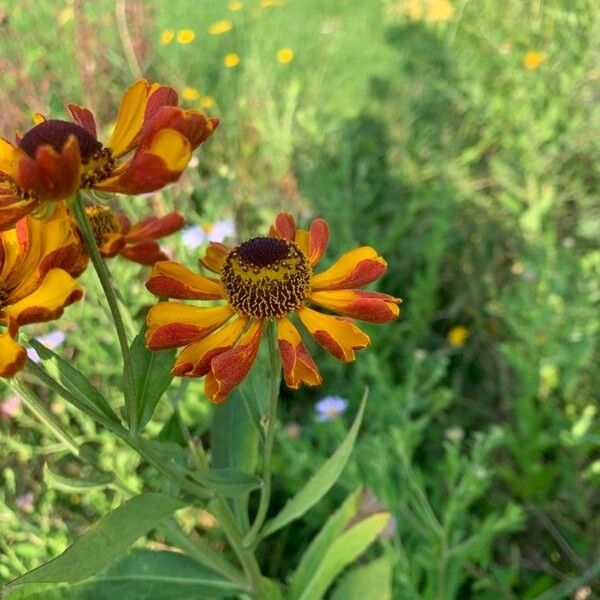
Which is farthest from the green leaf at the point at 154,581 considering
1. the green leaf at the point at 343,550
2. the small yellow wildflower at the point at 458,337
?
the small yellow wildflower at the point at 458,337

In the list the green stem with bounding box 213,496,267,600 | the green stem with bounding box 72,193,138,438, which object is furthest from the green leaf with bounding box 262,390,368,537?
the green stem with bounding box 72,193,138,438

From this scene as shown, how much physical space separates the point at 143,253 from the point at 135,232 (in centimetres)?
3

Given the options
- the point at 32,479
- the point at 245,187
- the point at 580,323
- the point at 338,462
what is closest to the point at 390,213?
the point at 245,187

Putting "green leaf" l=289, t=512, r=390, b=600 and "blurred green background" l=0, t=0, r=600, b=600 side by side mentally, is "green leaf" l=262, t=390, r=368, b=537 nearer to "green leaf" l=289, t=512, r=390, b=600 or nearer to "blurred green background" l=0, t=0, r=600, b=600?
"green leaf" l=289, t=512, r=390, b=600

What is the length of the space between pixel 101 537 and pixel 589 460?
1101mm

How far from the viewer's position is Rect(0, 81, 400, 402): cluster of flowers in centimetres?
51

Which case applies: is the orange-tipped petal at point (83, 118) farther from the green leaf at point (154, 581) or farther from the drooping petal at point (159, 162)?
the green leaf at point (154, 581)

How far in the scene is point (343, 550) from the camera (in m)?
0.91

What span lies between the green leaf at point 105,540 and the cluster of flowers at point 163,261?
0.41 ft

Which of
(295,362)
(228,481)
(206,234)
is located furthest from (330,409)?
(295,362)

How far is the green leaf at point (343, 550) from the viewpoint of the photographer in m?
0.90

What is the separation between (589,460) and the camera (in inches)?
56.4

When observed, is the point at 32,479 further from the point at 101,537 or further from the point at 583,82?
the point at 583,82

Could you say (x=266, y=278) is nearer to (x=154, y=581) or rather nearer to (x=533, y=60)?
(x=154, y=581)
